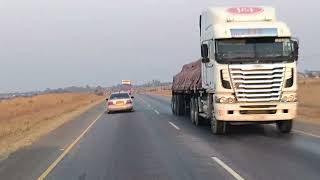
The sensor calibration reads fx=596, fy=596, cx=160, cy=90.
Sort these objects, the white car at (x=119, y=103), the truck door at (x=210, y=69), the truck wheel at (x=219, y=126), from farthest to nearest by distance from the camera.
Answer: the white car at (x=119, y=103), the truck wheel at (x=219, y=126), the truck door at (x=210, y=69)

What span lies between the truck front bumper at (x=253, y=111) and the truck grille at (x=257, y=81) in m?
0.19

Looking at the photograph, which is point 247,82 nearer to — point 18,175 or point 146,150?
point 146,150

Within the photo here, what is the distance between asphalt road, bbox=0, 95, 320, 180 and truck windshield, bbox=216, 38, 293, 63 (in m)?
2.44

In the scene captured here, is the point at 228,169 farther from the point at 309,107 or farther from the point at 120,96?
the point at 120,96

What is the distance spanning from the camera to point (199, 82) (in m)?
23.6

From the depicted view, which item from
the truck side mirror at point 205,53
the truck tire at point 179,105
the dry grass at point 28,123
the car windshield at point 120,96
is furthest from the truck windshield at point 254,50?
the car windshield at point 120,96

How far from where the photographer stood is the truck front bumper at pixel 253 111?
1839cm

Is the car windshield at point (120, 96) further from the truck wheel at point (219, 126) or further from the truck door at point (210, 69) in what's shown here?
the truck wheel at point (219, 126)

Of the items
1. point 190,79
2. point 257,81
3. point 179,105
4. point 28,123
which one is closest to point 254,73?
point 257,81

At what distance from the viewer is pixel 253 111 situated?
60.5ft

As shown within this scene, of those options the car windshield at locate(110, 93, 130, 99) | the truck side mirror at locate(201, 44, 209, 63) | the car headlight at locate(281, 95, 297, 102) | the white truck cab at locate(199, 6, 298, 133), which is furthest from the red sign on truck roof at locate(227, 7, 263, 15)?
the car windshield at locate(110, 93, 130, 99)

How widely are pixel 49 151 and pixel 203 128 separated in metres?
8.14

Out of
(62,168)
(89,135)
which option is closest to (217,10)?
(89,135)

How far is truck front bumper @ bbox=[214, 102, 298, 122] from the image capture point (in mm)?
18391
